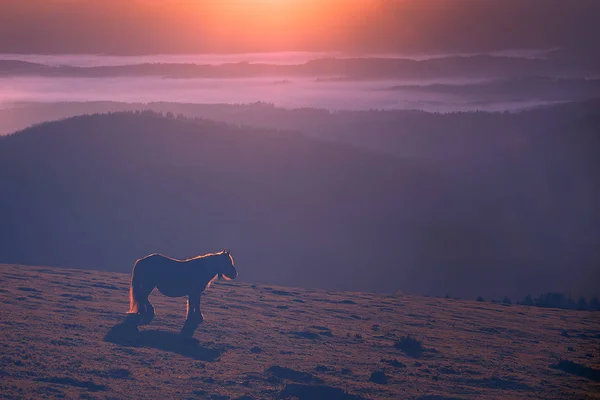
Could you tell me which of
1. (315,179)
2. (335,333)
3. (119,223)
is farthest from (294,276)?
(335,333)

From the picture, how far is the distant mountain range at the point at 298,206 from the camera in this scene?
41500 mm

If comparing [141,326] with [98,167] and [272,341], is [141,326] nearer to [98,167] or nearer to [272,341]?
[272,341]

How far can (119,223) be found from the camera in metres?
44.5

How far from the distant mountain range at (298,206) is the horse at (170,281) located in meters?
21.2

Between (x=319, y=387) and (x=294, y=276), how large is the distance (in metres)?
26.5

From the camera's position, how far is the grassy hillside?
11859mm

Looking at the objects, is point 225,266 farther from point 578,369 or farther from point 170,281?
point 578,369

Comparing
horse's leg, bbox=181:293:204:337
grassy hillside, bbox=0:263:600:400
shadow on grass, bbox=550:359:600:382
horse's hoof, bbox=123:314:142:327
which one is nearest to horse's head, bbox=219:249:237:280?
horse's leg, bbox=181:293:204:337

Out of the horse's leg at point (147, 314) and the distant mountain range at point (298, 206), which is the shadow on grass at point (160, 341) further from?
the distant mountain range at point (298, 206)

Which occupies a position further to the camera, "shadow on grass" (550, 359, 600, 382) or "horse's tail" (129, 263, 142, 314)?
"shadow on grass" (550, 359, 600, 382)

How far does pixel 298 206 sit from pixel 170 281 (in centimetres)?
3525

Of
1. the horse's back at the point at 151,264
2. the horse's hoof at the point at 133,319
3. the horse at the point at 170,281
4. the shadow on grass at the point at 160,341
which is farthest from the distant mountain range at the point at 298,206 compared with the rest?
the shadow on grass at the point at 160,341

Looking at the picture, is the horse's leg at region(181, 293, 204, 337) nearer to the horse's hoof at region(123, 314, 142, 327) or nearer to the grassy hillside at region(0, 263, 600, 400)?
the grassy hillside at region(0, 263, 600, 400)

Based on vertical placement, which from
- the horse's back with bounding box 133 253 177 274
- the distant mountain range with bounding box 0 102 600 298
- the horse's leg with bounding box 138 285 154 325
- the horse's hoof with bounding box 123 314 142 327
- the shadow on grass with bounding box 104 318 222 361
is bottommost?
the shadow on grass with bounding box 104 318 222 361
